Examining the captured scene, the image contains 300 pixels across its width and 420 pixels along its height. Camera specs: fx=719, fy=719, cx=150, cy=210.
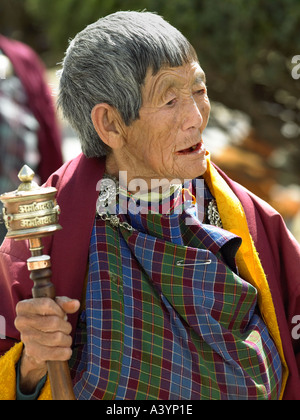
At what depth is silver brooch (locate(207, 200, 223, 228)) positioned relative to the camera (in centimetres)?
239

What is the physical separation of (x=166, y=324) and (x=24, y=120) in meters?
1.88

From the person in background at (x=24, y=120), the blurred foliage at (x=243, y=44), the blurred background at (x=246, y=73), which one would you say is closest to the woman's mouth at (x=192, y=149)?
the person in background at (x=24, y=120)

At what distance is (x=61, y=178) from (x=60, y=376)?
2.17 ft

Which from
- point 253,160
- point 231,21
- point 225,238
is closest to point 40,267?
point 225,238

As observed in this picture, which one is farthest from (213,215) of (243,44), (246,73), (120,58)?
(246,73)

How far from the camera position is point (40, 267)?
195cm

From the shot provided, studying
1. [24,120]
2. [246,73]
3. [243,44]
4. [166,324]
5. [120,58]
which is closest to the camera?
[120,58]

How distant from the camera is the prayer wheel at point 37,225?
6.18ft

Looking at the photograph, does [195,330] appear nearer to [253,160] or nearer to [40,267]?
[40,267]

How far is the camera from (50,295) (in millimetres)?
1975

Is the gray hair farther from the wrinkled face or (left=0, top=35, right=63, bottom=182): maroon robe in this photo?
(left=0, top=35, right=63, bottom=182): maroon robe

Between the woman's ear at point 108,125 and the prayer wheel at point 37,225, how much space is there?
38 centimetres

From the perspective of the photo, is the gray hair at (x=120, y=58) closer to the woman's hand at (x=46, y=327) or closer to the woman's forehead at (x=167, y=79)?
the woman's forehead at (x=167, y=79)

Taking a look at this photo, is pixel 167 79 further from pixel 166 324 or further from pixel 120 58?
pixel 166 324
